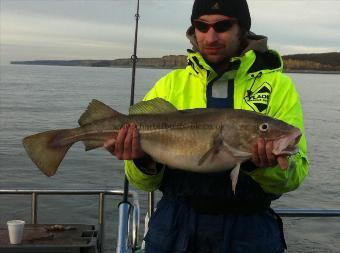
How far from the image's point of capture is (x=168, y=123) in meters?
3.86

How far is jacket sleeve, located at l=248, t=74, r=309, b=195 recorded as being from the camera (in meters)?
3.52

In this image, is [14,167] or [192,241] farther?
[14,167]

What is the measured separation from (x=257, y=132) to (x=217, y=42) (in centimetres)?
73

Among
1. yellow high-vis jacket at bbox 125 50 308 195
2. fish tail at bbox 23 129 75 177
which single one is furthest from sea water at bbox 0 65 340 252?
yellow high-vis jacket at bbox 125 50 308 195

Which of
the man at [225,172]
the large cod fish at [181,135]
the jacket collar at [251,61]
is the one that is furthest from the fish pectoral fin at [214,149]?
the jacket collar at [251,61]

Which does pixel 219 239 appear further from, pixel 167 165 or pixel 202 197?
pixel 167 165

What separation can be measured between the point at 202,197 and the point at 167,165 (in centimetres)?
34

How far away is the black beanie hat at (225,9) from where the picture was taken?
401 centimetres

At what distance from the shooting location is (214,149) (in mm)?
3635

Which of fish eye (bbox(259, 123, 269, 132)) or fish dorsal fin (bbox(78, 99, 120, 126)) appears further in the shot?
fish dorsal fin (bbox(78, 99, 120, 126))

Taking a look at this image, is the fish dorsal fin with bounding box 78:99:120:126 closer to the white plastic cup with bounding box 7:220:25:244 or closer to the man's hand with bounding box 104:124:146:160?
the man's hand with bounding box 104:124:146:160

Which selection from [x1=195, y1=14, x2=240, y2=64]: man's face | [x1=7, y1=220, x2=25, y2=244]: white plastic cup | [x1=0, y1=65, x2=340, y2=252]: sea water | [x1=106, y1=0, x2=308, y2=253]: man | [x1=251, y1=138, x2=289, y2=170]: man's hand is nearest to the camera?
[x1=251, y1=138, x2=289, y2=170]: man's hand

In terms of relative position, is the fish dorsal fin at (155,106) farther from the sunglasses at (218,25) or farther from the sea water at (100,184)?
the sea water at (100,184)

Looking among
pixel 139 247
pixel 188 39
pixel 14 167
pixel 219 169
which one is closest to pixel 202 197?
pixel 219 169
